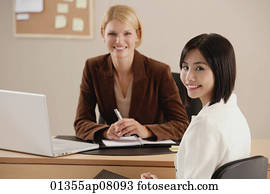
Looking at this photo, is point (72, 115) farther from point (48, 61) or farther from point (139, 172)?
point (139, 172)

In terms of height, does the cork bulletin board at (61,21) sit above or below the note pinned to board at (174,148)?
above

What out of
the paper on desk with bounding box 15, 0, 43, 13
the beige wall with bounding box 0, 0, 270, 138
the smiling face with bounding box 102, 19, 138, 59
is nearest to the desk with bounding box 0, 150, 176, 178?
the smiling face with bounding box 102, 19, 138, 59

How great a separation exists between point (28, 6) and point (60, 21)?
0.37 metres

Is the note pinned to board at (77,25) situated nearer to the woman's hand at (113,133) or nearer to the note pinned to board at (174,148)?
the woman's hand at (113,133)

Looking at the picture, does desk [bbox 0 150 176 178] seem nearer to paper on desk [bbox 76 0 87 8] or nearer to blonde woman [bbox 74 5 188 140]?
blonde woman [bbox 74 5 188 140]

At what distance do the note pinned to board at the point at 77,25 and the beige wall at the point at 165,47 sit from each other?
0.13 metres

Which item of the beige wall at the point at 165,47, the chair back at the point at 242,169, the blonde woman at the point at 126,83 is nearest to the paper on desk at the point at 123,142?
the blonde woman at the point at 126,83

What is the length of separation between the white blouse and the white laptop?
69 centimetres

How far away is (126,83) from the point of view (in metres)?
2.38

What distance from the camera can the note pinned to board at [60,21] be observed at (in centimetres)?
401

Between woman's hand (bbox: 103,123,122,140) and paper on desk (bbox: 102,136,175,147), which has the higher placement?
woman's hand (bbox: 103,123,122,140)

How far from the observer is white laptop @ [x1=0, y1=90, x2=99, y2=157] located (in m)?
1.69

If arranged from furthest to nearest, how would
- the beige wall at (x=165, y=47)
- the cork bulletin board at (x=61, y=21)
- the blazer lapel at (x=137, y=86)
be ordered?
the cork bulletin board at (x=61, y=21)
the beige wall at (x=165, y=47)
the blazer lapel at (x=137, y=86)

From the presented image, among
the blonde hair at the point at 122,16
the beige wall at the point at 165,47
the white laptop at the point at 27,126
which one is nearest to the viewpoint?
the white laptop at the point at 27,126
